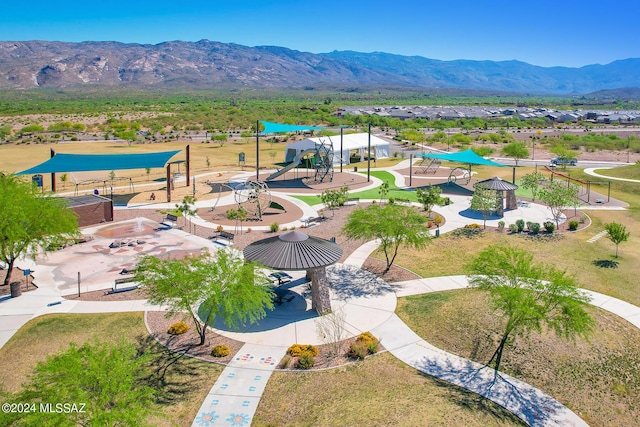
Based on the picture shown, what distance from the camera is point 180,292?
18.4m

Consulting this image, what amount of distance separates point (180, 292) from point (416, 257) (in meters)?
16.9

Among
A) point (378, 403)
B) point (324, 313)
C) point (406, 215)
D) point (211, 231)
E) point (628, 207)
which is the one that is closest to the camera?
point (378, 403)

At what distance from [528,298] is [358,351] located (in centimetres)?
665

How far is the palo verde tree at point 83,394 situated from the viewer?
36.7 feet

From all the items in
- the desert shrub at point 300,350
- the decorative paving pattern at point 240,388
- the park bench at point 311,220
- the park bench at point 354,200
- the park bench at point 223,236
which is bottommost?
the decorative paving pattern at point 240,388

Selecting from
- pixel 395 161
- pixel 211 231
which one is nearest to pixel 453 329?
pixel 211 231

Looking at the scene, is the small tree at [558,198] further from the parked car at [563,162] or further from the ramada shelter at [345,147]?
the parked car at [563,162]

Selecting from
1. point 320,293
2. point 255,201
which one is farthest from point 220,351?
point 255,201

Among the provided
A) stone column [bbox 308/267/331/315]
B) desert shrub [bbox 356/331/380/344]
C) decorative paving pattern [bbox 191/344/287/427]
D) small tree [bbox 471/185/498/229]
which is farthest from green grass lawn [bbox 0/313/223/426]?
small tree [bbox 471/185/498/229]

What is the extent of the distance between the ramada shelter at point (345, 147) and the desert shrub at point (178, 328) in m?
41.0

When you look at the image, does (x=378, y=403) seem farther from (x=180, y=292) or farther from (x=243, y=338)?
(x=180, y=292)

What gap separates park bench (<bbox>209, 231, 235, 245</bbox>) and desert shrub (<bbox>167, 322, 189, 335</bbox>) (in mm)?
12161

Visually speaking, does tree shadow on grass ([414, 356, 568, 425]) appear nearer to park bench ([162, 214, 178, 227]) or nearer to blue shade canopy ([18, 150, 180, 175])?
park bench ([162, 214, 178, 227])

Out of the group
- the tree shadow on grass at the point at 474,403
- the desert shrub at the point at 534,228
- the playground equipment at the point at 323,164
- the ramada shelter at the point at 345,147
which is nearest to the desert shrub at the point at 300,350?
the tree shadow on grass at the point at 474,403
